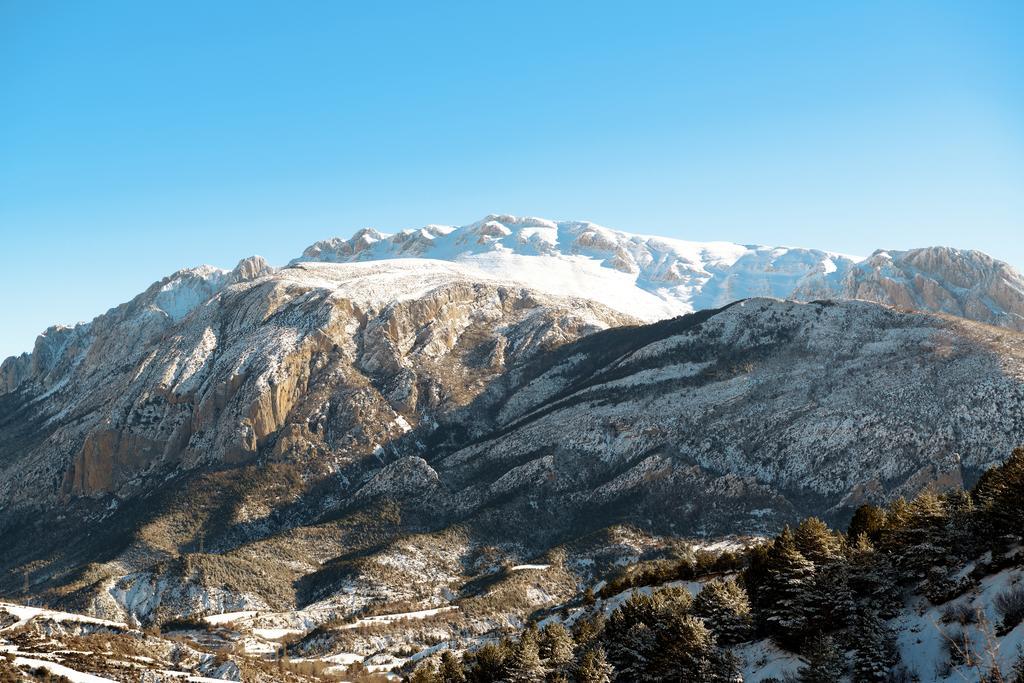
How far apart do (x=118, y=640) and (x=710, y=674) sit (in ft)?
324

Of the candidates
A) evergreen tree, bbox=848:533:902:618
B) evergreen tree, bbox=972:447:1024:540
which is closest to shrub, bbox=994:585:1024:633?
evergreen tree, bbox=972:447:1024:540

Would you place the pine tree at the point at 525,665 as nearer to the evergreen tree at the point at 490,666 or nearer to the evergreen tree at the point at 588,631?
the evergreen tree at the point at 490,666

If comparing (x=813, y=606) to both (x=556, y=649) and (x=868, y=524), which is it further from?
(x=556, y=649)

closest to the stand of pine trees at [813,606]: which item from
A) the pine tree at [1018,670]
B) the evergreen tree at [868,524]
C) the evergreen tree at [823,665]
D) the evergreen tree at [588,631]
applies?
the evergreen tree at [823,665]

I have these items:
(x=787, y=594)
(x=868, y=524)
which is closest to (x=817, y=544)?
(x=787, y=594)

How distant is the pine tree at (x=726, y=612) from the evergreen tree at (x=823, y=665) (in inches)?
484

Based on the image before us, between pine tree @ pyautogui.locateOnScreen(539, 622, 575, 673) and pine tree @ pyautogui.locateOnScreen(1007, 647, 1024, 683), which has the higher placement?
pine tree @ pyautogui.locateOnScreen(1007, 647, 1024, 683)

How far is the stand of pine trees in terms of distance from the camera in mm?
66625

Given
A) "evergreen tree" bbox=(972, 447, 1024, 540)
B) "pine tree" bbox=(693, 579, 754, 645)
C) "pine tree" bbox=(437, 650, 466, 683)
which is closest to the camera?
"evergreen tree" bbox=(972, 447, 1024, 540)

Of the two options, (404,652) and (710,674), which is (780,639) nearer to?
(710,674)

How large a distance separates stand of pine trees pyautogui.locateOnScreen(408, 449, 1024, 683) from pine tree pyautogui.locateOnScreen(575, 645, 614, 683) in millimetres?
122

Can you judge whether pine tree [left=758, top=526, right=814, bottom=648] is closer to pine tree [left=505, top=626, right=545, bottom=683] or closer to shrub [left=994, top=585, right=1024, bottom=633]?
shrub [left=994, top=585, right=1024, bottom=633]

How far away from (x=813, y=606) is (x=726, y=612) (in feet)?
27.3

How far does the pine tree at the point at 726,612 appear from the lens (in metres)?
79.4
